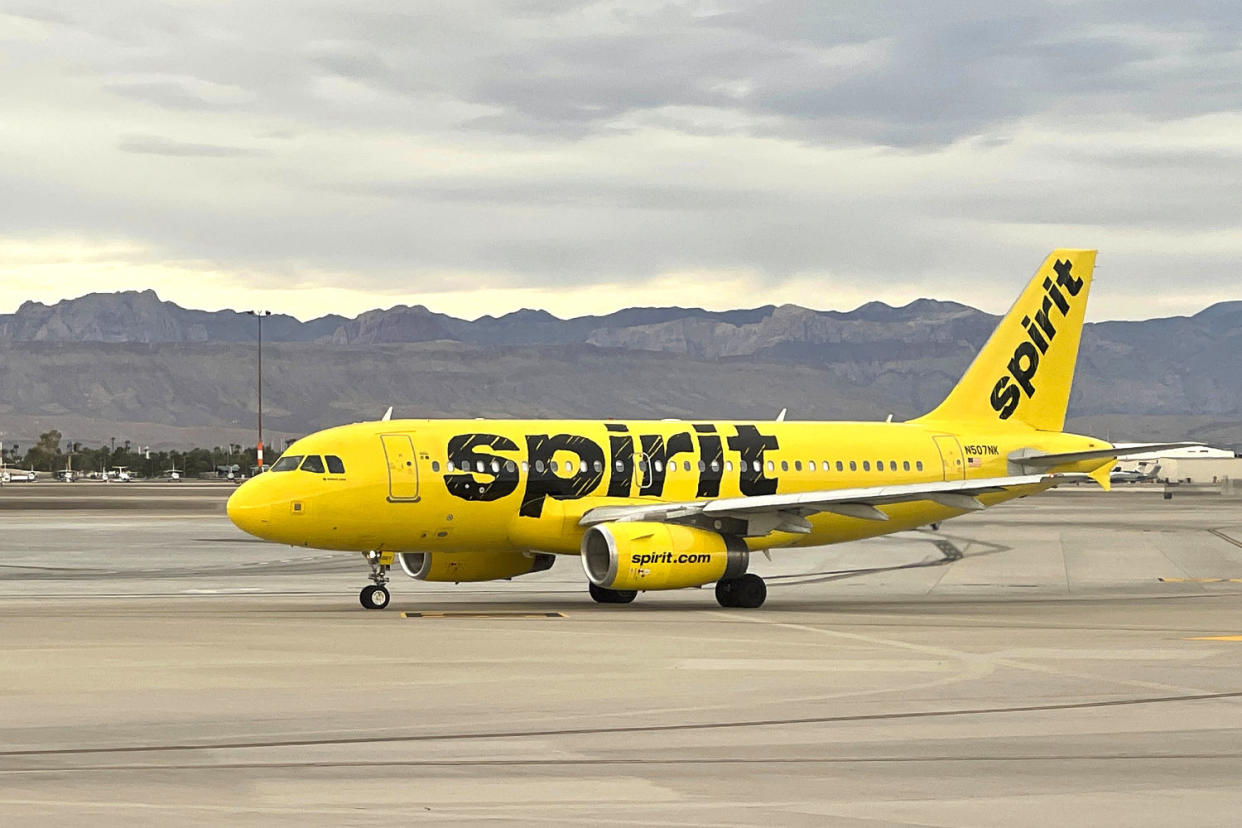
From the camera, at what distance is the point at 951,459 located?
42844 mm

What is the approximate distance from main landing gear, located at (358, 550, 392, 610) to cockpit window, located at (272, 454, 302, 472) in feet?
8.02

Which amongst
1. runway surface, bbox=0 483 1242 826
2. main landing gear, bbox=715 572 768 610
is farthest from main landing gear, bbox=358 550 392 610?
main landing gear, bbox=715 572 768 610

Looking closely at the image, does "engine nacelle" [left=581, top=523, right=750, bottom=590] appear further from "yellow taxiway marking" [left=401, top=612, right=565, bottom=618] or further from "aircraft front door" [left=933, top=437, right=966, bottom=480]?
"aircraft front door" [left=933, top=437, right=966, bottom=480]

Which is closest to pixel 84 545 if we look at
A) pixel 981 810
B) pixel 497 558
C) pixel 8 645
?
pixel 497 558

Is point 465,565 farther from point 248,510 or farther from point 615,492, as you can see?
point 248,510

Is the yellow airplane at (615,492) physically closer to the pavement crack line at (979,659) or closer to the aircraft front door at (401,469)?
the aircraft front door at (401,469)

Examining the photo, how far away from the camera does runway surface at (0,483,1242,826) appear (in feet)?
44.2

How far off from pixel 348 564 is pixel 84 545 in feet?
39.8

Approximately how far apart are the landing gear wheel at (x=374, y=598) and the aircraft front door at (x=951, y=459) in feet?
A: 48.3

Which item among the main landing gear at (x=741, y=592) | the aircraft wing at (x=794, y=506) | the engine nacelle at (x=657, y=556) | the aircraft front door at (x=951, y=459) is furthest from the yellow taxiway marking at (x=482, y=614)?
the aircraft front door at (x=951, y=459)

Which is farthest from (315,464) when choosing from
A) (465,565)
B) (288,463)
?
(465,565)

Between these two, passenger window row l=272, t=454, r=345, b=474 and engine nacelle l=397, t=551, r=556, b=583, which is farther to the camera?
engine nacelle l=397, t=551, r=556, b=583

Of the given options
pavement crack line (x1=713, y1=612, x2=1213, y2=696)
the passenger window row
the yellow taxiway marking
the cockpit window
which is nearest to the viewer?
pavement crack line (x1=713, y1=612, x2=1213, y2=696)

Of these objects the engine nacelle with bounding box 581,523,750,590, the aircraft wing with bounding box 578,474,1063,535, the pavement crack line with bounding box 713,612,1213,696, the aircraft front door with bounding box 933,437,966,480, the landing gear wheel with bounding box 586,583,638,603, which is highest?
the aircraft front door with bounding box 933,437,966,480
